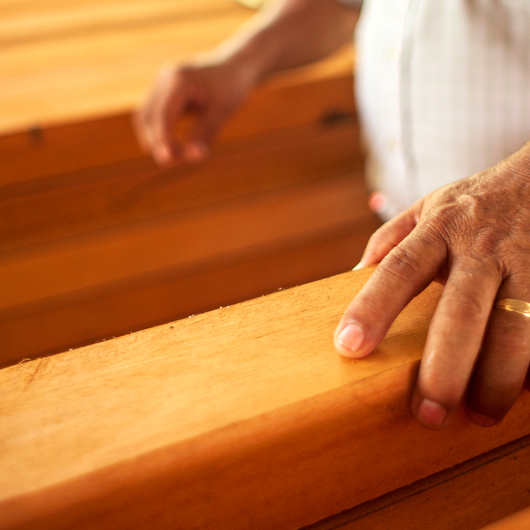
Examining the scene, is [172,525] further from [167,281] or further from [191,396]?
[167,281]

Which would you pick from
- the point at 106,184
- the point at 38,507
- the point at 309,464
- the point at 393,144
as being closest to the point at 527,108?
the point at 393,144

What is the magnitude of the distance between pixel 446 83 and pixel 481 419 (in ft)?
1.75

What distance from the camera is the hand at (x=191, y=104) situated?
934 millimetres

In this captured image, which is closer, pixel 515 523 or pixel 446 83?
pixel 515 523

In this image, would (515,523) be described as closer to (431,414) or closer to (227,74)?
(431,414)

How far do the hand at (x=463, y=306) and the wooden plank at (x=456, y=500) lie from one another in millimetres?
54

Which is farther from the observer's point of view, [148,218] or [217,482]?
[148,218]

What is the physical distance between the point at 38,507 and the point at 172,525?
8cm

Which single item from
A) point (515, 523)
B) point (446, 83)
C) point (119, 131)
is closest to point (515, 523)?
point (515, 523)

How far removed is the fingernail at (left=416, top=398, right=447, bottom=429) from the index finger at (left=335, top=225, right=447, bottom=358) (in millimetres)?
47

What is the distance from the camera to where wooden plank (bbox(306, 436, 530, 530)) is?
1.13 ft

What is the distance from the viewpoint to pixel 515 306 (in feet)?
1.15

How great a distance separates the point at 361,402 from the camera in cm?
31

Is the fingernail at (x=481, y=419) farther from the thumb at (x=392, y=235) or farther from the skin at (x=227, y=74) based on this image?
the skin at (x=227, y=74)
